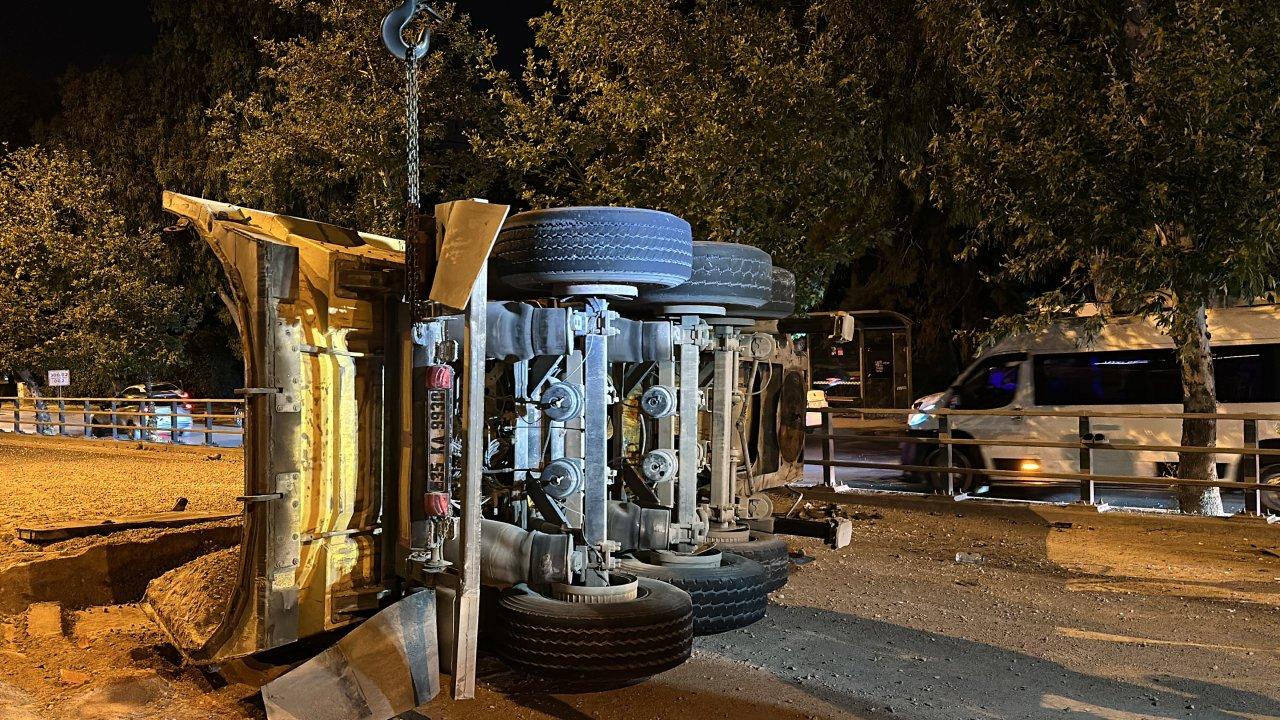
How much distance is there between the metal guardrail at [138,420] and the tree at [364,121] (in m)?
5.30

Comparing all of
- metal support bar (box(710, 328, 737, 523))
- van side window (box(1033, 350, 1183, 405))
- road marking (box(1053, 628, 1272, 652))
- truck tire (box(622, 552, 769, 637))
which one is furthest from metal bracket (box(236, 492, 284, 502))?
van side window (box(1033, 350, 1183, 405))

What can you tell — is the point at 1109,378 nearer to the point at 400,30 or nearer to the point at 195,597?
the point at 400,30

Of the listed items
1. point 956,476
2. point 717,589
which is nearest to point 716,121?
point 956,476

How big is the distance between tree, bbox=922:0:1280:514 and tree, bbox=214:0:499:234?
9.63 m

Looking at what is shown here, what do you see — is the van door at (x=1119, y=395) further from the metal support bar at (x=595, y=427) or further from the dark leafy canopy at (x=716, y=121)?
the metal support bar at (x=595, y=427)

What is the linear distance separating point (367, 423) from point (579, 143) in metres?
11.7

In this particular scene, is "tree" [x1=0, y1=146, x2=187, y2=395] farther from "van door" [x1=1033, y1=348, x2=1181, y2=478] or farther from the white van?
"van door" [x1=1033, y1=348, x2=1181, y2=478]

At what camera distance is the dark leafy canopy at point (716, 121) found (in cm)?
1416

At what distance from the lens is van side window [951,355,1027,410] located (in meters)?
14.7

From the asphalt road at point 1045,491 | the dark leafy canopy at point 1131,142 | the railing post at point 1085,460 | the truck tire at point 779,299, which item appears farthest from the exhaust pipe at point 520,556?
the asphalt road at point 1045,491

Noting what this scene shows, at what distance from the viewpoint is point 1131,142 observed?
34.6 feet

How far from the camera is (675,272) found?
213 inches

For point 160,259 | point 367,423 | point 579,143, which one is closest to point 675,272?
point 367,423

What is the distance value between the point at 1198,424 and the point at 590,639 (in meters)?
9.77
